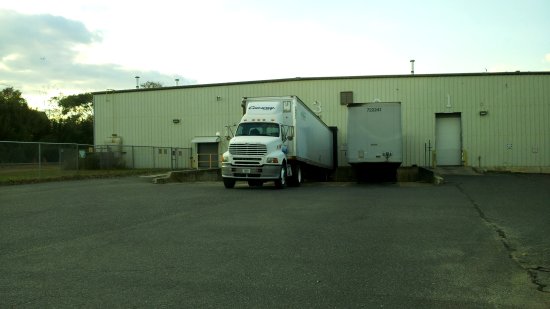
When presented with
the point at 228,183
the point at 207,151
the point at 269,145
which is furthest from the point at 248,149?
the point at 207,151

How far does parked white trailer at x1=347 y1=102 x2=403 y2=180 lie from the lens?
26.0 m

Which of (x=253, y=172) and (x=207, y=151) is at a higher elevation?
(x=207, y=151)

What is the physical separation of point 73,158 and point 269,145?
1435cm

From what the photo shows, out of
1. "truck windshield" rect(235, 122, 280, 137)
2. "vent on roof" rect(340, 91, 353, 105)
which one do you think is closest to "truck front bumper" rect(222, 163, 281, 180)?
"truck windshield" rect(235, 122, 280, 137)

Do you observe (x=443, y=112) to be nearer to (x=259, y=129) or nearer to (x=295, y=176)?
(x=295, y=176)

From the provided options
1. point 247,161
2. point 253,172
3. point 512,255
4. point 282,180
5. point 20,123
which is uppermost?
point 20,123

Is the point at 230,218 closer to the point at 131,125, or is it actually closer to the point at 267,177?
the point at 267,177

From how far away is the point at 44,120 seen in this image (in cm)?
7612

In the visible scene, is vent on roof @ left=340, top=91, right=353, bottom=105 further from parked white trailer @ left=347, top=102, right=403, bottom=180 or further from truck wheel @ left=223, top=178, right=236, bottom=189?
truck wheel @ left=223, top=178, right=236, bottom=189

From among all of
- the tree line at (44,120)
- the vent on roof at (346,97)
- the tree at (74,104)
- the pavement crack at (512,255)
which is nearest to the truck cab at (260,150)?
Result: the pavement crack at (512,255)

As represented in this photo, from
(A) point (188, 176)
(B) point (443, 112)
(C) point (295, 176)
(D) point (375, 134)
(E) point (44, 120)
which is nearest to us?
(C) point (295, 176)

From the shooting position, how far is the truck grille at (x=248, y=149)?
20281 mm

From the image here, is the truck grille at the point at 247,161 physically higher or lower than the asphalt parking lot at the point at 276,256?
higher

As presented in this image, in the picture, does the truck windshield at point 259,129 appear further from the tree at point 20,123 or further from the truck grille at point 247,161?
the tree at point 20,123
